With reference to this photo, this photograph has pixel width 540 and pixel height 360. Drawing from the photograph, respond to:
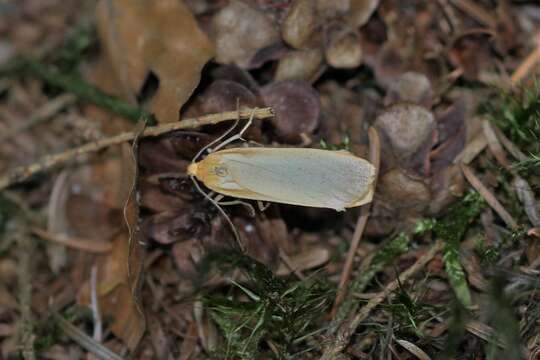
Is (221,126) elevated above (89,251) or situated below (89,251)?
above

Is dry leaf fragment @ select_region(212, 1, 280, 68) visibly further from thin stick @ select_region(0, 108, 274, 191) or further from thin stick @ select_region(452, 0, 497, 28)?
thin stick @ select_region(452, 0, 497, 28)

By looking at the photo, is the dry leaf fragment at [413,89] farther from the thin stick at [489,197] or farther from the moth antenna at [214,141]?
the moth antenna at [214,141]

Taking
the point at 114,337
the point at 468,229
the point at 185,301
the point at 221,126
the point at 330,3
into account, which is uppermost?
the point at 330,3

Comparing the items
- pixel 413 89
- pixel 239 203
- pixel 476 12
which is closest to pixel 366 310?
pixel 239 203

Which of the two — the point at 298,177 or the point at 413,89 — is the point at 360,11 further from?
the point at 298,177

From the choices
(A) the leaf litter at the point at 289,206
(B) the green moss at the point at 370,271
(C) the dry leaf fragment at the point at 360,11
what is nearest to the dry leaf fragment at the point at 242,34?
(A) the leaf litter at the point at 289,206

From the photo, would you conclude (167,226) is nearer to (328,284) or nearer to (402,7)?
(328,284)

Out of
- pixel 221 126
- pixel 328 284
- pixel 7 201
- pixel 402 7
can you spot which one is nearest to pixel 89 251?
pixel 7 201
